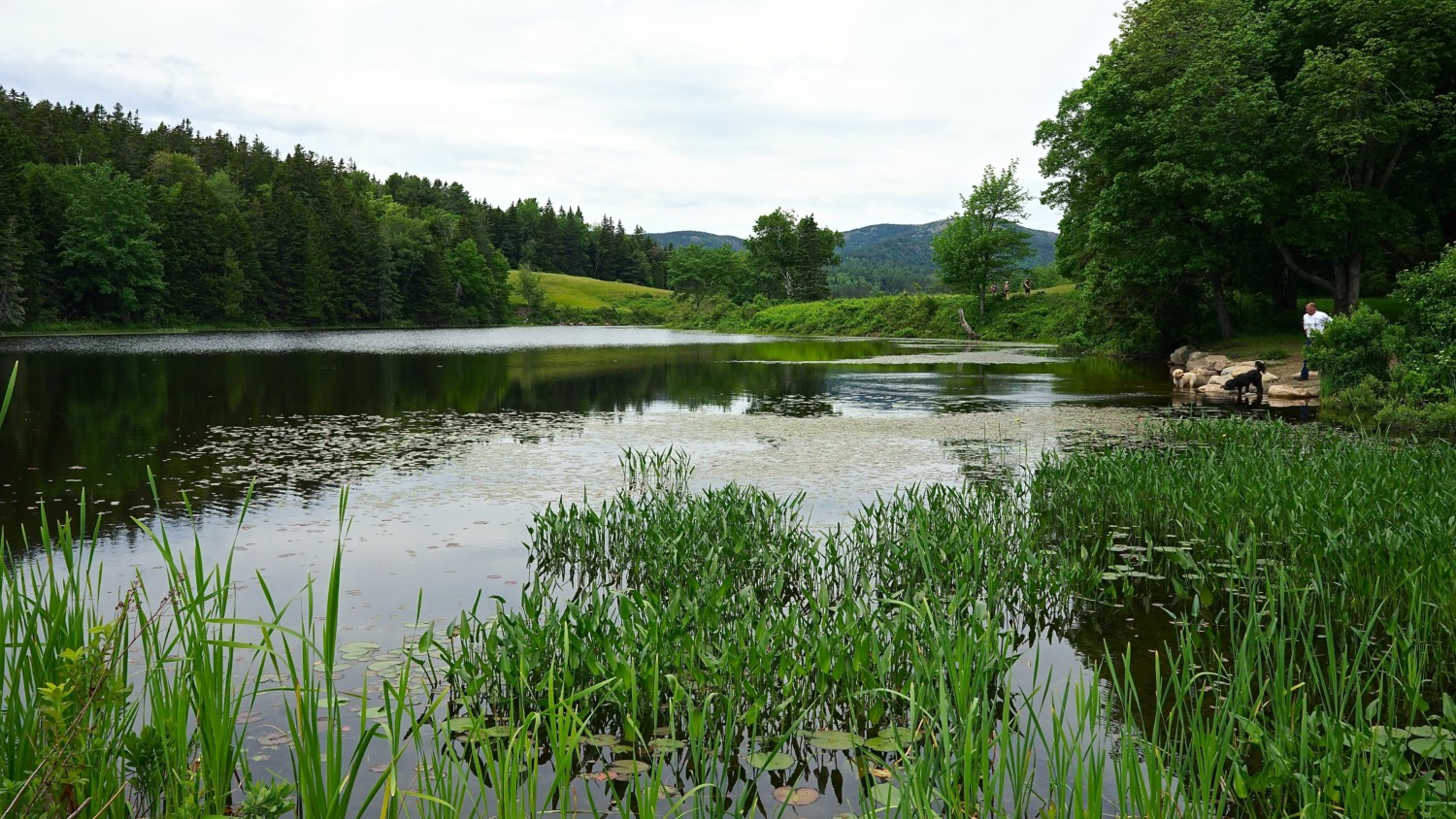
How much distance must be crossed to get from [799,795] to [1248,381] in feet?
74.2

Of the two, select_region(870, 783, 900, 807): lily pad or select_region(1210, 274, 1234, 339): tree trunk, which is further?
select_region(1210, 274, 1234, 339): tree trunk

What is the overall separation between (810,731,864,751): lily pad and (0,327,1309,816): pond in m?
0.42

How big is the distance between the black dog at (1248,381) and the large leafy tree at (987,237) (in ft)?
142

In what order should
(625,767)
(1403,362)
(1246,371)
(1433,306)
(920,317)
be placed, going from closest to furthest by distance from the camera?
(625,767) → (1433,306) → (1403,362) → (1246,371) → (920,317)

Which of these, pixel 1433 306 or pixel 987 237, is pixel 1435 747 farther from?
pixel 987 237

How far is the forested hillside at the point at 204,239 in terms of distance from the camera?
60594mm

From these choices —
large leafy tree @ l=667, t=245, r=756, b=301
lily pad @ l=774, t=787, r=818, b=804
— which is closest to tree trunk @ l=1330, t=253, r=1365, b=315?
lily pad @ l=774, t=787, r=818, b=804

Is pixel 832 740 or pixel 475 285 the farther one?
pixel 475 285

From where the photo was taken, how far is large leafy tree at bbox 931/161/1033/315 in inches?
2571

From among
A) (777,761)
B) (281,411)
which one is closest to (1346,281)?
(281,411)

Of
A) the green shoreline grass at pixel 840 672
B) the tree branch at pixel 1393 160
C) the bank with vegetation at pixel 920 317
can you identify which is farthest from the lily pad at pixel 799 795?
the bank with vegetation at pixel 920 317

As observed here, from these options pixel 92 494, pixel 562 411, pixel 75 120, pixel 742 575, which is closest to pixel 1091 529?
pixel 742 575

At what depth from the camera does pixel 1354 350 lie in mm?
18328

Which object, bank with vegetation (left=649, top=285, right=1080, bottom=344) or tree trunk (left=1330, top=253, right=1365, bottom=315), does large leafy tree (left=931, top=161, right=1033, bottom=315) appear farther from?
tree trunk (left=1330, top=253, right=1365, bottom=315)
